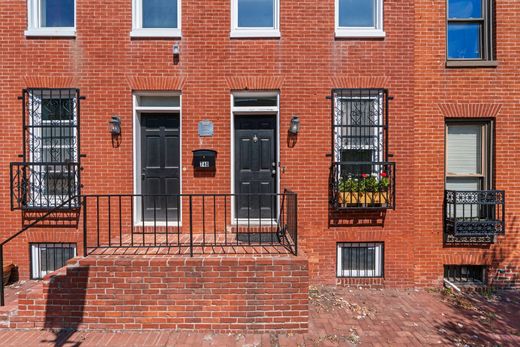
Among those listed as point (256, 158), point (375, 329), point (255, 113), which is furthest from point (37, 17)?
point (375, 329)

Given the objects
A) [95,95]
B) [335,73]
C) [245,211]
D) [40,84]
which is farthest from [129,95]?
[335,73]

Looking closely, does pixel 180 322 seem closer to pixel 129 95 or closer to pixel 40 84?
pixel 129 95

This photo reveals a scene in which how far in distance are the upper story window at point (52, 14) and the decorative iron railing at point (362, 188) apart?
5.64m

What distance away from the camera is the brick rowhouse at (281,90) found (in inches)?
227

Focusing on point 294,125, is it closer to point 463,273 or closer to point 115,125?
point 115,125

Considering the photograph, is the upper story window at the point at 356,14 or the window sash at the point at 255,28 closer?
the window sash at the point at 255,28

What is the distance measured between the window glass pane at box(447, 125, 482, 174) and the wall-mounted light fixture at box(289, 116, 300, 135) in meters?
2.95

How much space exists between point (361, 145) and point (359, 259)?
214 centimetres

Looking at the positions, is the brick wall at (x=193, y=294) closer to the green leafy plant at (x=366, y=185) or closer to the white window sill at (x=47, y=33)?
the green leafy plant at (x=366, y=185)

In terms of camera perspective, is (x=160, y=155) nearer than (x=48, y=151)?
No

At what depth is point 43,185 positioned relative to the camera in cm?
583

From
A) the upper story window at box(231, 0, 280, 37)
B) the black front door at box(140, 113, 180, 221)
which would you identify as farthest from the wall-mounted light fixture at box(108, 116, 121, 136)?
the upper story window at box(231, 0, 280, 37)

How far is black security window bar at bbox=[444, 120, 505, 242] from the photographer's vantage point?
5719 mm

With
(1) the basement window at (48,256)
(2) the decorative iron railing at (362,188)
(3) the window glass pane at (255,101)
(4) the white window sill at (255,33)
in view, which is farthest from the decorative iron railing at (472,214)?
(1) the basement window at (48,256)
